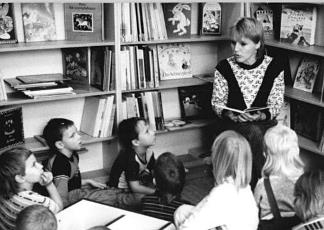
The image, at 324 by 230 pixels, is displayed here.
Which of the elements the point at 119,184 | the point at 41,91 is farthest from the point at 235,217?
the point at 41,91

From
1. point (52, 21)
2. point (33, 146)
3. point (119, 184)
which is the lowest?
point (119, 184)

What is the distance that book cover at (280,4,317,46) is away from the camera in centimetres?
349

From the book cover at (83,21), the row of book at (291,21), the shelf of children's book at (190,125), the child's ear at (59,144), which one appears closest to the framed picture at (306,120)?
the row of book at (291,21)

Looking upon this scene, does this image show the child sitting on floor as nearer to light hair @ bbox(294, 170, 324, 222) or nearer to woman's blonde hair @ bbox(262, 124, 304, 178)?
woman's blonde hair @ bbox(262, 124, 304, 178)

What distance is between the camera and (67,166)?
9.83 feet

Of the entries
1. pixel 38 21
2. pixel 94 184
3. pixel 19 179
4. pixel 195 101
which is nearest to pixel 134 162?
pixel 94 184

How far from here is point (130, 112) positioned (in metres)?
3.51

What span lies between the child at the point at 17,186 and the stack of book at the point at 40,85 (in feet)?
2.66

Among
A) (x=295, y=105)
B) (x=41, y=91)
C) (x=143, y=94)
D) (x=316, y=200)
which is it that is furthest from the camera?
(x=295, y=105)

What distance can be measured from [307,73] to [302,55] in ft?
0.59

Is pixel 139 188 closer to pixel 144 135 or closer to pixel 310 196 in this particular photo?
pixel 144 135

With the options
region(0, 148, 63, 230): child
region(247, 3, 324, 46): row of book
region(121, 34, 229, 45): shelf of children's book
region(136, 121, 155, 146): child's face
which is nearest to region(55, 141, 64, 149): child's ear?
region(136, 121, 155, 146): child's face

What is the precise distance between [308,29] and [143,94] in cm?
135

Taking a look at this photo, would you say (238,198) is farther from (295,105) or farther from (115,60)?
(295,105)
